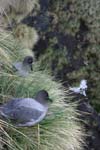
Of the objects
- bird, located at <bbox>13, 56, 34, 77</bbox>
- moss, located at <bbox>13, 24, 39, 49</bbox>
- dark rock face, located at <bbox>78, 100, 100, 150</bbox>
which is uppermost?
moss, located at <bbox>13, 24, 39, 49</bbox>

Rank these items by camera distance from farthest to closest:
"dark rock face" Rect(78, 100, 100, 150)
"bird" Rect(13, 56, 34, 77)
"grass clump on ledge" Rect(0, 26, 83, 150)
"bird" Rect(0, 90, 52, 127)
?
"dark rock face" Rect(78, 100, 100, 150)
"bird" Rect(13, 56, 34, 77)
"grass clump on ledge" Rect(0, 26, 83, 150)
"bird" Rect(0, 90, 52, 127)

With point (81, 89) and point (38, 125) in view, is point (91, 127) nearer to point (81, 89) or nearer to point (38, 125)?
point (81, 89)

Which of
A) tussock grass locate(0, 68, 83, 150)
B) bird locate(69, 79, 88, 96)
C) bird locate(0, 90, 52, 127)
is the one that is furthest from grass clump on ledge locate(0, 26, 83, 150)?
bird locate(69, 79, 88, 96)

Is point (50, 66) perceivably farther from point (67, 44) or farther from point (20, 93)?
point (20, 93)

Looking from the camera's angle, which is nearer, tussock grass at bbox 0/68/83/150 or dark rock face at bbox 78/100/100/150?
tussock grass at bbox 0/68/83/150

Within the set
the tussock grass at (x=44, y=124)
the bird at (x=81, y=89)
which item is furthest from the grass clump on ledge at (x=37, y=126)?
the bird at (x=81, y=89)

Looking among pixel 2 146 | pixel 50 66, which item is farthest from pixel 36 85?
pixel 50 66

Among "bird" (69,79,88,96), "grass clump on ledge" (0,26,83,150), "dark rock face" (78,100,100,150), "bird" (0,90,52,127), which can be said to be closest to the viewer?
"bird" (0,90,52,127)

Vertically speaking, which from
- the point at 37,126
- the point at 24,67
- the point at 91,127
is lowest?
the point at 91,127

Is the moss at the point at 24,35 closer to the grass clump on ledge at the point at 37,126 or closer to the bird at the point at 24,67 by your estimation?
the grass clump on ledge at the point at 37,126

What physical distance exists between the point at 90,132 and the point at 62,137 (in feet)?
8.14

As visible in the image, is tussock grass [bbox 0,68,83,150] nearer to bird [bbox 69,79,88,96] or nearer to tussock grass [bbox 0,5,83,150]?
tussock grass [bbox 0,5,83,150]

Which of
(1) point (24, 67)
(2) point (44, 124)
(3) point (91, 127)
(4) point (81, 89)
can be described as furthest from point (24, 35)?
(2) point (44, 124)

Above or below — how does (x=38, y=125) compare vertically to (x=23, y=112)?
below
